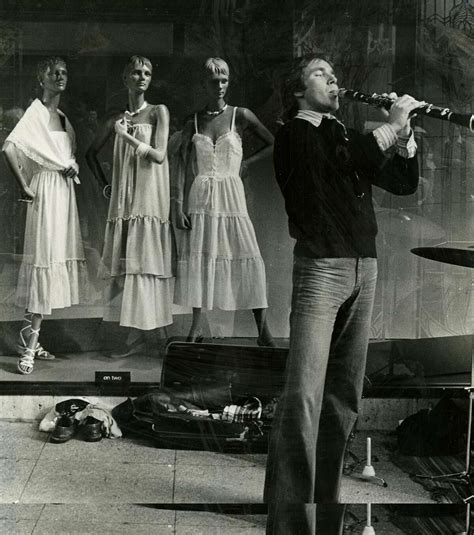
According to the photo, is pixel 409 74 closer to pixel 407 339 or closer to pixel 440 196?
pixel 440 196

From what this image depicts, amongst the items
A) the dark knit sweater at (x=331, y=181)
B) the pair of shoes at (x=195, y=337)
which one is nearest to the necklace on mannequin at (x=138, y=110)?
the dark knit sweater at (x=331, y=181)

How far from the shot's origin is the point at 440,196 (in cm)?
346

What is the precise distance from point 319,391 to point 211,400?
0.40 meters

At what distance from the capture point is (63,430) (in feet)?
11.4

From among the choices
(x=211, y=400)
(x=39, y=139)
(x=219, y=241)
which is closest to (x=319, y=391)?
(x=211, y=400)

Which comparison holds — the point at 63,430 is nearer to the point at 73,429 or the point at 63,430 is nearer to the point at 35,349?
the point at 73,429

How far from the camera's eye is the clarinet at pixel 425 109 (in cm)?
334

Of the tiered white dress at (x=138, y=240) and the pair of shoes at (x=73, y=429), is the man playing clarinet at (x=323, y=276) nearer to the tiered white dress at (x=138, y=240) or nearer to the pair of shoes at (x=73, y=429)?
the tiered white dress at (x=138, y=240)

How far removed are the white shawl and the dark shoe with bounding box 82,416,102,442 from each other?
0.88 metres

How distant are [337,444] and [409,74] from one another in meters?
1.39

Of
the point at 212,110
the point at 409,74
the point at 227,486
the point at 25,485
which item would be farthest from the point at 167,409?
the point at 409,74

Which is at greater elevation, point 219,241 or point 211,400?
point 219,241

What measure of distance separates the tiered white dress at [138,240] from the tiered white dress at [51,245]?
0.36 feet

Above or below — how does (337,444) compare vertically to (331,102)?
below
